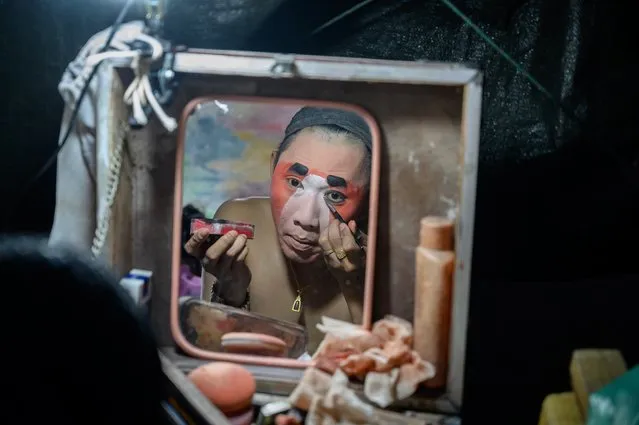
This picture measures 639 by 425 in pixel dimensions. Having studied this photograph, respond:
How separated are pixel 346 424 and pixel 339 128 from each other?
1.23 ft

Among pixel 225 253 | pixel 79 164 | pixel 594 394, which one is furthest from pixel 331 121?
pixel 594 394

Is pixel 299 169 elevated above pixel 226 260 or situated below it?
above

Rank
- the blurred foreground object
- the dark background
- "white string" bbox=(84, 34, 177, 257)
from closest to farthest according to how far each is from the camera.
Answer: the blurred foreground object < "white string" bbox=(84, 34, 177, 257) < the dark background

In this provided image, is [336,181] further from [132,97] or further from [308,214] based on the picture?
[132,97]

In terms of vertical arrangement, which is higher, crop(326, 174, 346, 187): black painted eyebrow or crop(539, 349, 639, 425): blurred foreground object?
crop(326, 174, 346, 187): black painted eyebrow

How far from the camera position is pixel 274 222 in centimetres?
88

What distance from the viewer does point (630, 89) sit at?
1.03 meters

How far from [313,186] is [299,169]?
1.1 inches

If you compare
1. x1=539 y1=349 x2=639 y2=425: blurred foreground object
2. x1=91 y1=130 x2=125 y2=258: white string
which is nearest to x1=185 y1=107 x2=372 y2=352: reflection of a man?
x1=91 y1=130 x2=125 y2=258: white string

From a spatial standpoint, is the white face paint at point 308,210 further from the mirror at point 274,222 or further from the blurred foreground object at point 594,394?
the blurred foreground object at point 594,394

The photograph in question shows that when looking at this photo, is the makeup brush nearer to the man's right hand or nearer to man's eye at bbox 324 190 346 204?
man's eye at bbox 324 190 346 204

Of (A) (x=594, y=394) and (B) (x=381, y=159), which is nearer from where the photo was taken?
(A) (x=594, y=394)

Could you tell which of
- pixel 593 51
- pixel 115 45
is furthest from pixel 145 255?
pixel 593 51

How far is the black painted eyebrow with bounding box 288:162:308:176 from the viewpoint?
2.83ft
